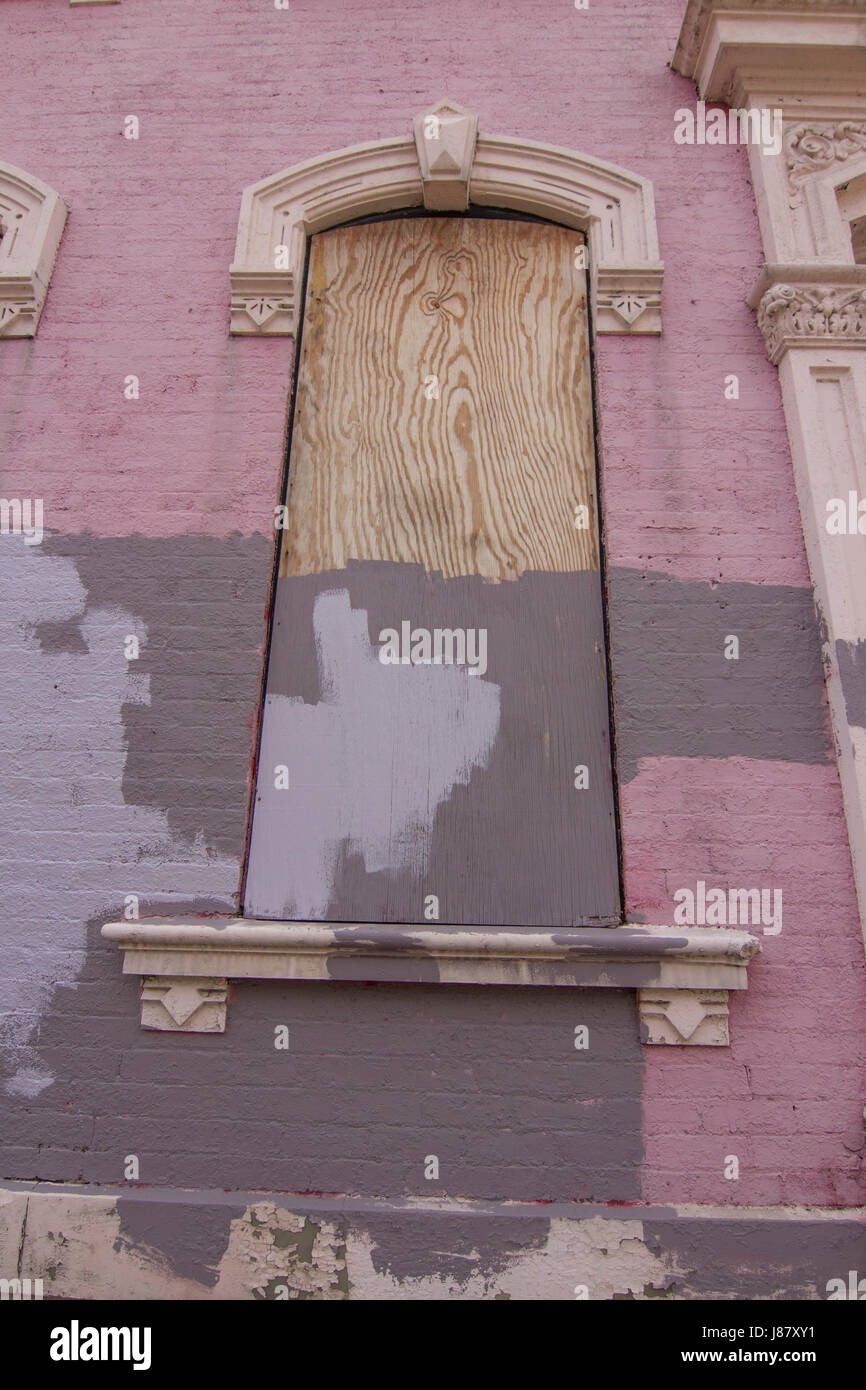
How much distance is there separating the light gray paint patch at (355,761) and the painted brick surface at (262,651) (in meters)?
0.15

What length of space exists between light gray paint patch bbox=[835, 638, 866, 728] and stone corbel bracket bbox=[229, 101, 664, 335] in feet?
6.41

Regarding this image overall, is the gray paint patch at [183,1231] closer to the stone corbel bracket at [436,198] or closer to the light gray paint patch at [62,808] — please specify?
the light gray paint patch at [62,808]

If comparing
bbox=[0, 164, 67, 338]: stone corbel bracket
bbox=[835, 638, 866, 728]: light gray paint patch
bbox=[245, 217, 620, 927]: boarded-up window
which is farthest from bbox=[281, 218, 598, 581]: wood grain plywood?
bbox=[0, 164, 67, 338]: stone corbel bracket

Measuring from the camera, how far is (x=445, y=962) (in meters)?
3.18

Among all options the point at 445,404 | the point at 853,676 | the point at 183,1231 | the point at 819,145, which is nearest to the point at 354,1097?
the point at 183,1231

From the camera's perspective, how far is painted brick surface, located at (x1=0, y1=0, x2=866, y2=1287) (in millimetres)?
3078

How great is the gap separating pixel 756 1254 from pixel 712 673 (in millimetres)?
2061

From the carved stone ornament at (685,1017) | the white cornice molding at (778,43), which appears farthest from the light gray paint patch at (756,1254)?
the white cornice molding at (778,43)

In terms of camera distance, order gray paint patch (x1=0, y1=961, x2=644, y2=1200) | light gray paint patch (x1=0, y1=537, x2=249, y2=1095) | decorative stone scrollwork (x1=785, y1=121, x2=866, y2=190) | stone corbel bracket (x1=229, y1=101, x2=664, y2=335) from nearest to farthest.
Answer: gray paint patch (x1=0, y1=961, x2=644, y2=1200) < light gray paint patch (x1=0, y1=537, x2=249, y2=1095) < stone corbel bracket (x1=229, y1=101, x2=664, y2=335) < decorative stone scrollwork (x1=785, y1=121, x2=866, y2=190)

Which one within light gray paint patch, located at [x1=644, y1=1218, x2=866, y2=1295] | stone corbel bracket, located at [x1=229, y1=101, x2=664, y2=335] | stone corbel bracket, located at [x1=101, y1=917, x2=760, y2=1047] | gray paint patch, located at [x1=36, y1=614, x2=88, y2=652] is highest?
stone corbel bracket, located at [x1=229, y1=101, x2=664, y2=335]

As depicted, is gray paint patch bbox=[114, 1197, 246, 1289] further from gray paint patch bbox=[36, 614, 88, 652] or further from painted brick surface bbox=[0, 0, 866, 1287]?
gray paint patch bbox=[36, 614, 88, 652]

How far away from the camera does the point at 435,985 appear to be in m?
3.19

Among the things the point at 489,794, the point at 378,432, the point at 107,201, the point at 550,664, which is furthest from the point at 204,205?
the point at 489,794

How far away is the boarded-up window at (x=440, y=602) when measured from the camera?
136 inches
